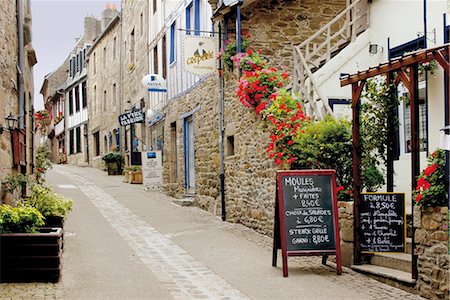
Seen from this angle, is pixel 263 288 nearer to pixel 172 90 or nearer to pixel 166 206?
pixel 166 206

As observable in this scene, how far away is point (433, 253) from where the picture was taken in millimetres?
6238

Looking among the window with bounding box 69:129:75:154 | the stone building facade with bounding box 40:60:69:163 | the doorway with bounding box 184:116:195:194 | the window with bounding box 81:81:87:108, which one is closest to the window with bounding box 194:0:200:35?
the doorway with bounding box 184:116:195:194

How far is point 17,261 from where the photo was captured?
6.95m

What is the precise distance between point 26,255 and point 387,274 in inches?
159

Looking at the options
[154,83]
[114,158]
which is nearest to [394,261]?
[154,83]

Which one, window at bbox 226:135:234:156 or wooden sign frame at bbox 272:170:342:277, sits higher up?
window at bbox 226:135:234:156

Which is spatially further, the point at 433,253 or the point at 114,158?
the point at 114,158

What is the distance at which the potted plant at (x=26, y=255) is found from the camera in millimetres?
6914

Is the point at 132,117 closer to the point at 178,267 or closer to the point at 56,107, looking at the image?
the point at 178,267

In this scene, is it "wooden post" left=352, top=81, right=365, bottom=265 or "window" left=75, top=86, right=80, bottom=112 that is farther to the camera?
"window" left=75, top=86, right=80, bottom=112

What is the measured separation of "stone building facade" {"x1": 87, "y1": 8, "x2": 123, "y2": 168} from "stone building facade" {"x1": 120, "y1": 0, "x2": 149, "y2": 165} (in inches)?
46.0

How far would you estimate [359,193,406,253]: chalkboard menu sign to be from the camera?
7441 millimetres

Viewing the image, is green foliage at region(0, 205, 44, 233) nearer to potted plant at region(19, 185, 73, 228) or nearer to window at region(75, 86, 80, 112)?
potted plant at region(19, 185, 73, 228)

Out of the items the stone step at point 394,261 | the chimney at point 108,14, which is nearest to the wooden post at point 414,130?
the stone step at point 394,261
